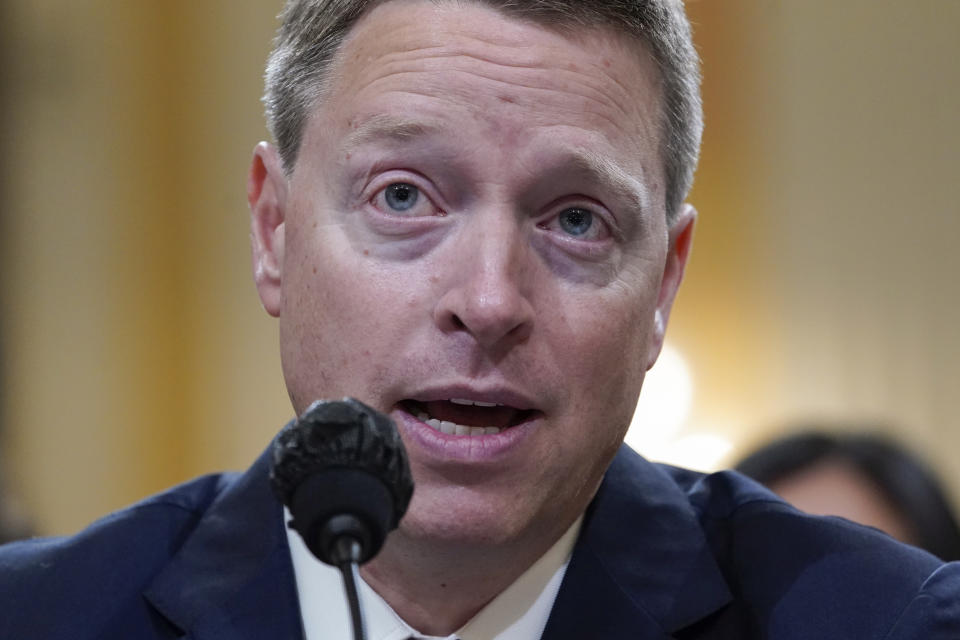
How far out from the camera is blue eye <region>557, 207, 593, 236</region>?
1648 millimetres

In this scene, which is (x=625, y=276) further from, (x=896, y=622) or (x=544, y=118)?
(x=896, y=622)

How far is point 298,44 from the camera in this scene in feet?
5.93

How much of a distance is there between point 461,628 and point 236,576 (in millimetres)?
320

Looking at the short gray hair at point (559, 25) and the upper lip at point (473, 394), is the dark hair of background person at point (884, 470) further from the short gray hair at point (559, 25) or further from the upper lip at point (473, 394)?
the upper lip at point (473, 394)

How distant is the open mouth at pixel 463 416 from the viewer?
1.55m

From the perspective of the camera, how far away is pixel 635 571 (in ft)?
6.03

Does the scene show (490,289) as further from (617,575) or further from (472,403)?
(617,575)

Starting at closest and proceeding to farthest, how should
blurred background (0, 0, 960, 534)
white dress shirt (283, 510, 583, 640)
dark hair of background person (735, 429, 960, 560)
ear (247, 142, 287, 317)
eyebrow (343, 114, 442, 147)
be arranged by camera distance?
eyebrow (343, 114, 442, 147) → white dress shirt (283, 510, 583, 640) → ear (247, 142, 287, 317) → dark hair of background person (735, 429, 960, 560) → blurred background (0, 0, 960, 534)

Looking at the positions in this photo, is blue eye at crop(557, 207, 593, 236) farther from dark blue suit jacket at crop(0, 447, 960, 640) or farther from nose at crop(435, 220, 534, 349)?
dark blue suit jacket at crop(0, 447, 960, 640)

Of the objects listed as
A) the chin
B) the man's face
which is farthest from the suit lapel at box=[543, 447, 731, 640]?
the chin

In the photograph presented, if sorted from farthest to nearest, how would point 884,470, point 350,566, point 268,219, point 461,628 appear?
point 884,470, point 268,219, point 461,628, point 350,566

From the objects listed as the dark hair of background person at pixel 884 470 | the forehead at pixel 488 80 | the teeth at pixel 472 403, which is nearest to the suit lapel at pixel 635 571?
the teeth at pixel 472 403

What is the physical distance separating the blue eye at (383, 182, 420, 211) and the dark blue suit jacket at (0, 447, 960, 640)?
0.52 meters

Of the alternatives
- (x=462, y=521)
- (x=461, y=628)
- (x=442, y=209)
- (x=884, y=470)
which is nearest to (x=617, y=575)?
(x=461, y=628)
